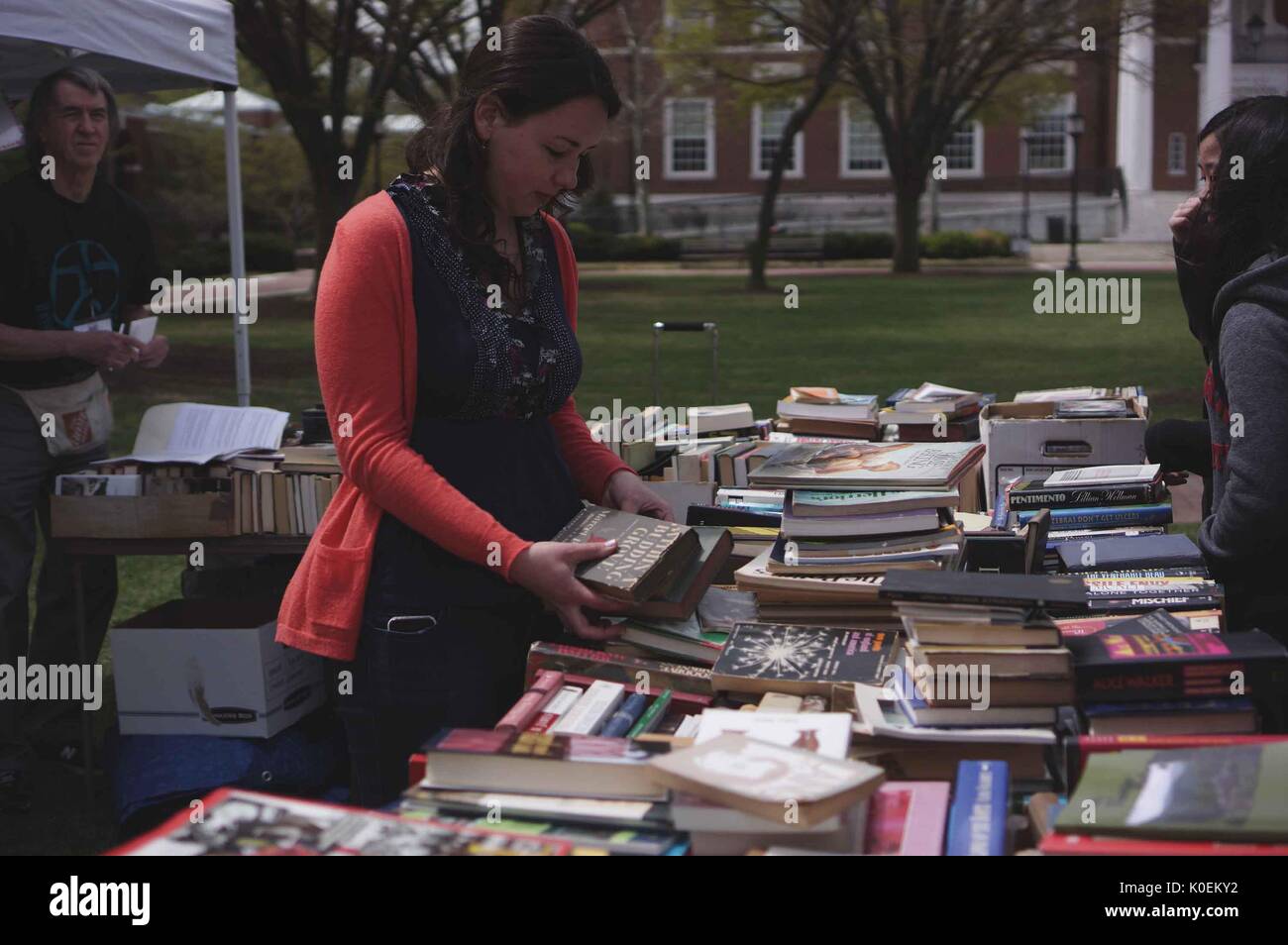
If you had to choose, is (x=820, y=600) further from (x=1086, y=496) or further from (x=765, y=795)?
(x=1086, y=496)

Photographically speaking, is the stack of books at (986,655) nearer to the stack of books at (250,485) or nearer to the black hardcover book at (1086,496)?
the black hardcover book at (1086,496)

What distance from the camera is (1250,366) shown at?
2570 millimetres

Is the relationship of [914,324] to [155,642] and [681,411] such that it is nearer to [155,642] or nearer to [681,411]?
[681,411]

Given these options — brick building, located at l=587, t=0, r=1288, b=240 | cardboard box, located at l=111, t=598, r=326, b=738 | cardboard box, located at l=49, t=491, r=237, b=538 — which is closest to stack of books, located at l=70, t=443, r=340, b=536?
cardboard box, located at l=49, t=491, r=237, b=538

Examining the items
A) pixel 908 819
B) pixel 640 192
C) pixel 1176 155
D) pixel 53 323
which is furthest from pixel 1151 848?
pixel 1176 155

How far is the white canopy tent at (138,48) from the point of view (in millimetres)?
5145

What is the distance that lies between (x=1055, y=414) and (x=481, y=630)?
2.58m

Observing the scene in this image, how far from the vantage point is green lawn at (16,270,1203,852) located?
13.4 metres

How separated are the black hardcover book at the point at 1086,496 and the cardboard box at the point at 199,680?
219 centimetres

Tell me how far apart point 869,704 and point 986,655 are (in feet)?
0.66

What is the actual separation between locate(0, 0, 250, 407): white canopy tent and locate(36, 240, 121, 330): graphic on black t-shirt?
93 centimetres

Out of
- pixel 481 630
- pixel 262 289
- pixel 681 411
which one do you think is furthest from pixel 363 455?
pixel 262 289

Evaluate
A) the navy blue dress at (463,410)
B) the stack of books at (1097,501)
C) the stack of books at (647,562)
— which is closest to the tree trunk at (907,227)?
the stack of books at (1097,501)
